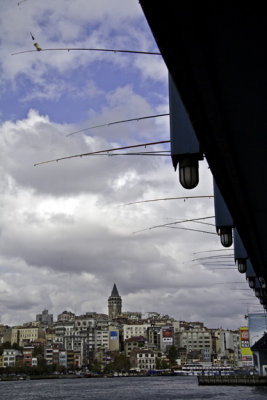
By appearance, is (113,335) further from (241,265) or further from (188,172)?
(188,172)

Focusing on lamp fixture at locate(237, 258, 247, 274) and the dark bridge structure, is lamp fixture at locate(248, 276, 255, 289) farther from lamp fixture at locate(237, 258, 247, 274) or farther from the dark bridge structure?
the dark bridge structure

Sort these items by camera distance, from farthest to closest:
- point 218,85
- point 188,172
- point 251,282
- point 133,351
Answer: point 133,351 → point 251,282 → point 188,172 → point 218,85

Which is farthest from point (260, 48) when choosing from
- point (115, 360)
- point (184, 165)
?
point (115, 360)

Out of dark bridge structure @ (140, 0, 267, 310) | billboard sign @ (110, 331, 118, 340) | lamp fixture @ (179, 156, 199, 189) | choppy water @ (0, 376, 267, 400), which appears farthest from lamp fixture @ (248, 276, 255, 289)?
billboard sign @ (110, 331, 118, 340)

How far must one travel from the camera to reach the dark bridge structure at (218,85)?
11.1 feet

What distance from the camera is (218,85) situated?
4.43m

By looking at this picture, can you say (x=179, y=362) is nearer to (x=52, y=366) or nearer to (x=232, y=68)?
(x=52, y=366)

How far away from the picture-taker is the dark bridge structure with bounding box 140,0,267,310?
11.1 feet

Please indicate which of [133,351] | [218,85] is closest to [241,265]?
[218,85]

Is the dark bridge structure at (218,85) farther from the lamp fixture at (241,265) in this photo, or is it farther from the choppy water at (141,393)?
the choppy water at (141,393)

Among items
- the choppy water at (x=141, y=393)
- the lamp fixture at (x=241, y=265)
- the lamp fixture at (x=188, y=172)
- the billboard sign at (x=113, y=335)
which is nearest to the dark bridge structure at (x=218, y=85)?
the lamp fixture at (x=188, y=172)

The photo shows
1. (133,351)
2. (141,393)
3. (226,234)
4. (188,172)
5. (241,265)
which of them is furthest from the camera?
(133,351)

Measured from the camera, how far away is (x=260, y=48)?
3908 millimetres

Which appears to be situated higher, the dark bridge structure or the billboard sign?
the billboard sign
